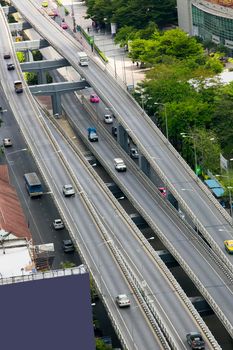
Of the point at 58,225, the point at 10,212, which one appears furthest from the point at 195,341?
the point at 58,225

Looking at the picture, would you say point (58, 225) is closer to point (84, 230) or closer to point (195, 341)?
point (84, 230)

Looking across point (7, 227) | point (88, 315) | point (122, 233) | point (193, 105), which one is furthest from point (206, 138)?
point (88, 315)

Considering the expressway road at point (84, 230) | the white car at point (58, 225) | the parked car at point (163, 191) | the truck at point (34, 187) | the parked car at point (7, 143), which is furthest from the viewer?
the parked car at point (7, 143)

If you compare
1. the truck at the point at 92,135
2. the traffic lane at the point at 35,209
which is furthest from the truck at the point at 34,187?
the truck at the point at 92,135

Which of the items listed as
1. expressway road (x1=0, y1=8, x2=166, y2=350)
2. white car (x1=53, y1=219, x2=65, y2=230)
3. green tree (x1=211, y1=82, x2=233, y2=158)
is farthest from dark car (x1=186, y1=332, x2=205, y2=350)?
green tree (x1=211, y1=82, x2=233, y2=158)

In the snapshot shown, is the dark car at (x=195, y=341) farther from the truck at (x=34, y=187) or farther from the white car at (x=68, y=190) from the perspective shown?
the truck at (x=34, y=187)

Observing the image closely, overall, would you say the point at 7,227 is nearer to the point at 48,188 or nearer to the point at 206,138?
the point at 48,188
